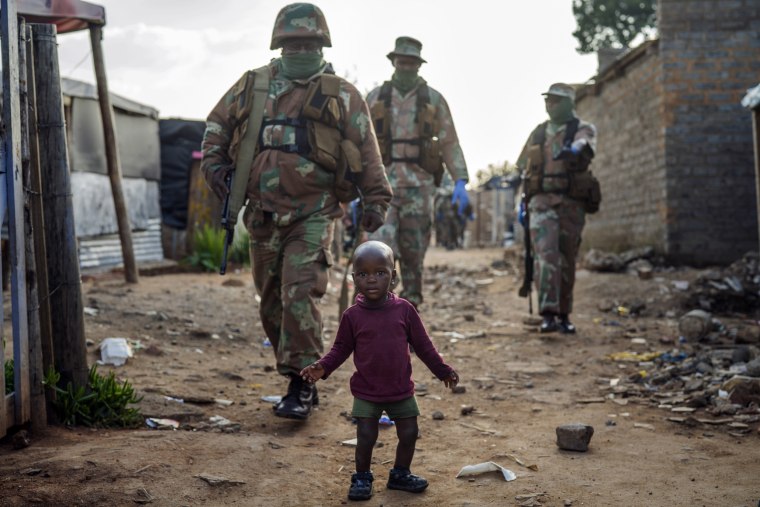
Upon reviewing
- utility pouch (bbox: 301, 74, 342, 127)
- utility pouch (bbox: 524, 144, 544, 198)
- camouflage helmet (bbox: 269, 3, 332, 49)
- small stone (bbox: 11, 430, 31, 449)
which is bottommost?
small stone (bbox: 11, 430, 31, 449)

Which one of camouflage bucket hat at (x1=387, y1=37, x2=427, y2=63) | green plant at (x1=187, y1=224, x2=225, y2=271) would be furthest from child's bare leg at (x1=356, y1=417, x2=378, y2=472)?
green plant at (x1=187, y1=224, x2=225, y2=271)

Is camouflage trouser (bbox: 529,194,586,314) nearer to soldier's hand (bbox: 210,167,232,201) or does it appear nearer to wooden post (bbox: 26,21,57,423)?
soldier's hand (bbox: 210,167,232,201)

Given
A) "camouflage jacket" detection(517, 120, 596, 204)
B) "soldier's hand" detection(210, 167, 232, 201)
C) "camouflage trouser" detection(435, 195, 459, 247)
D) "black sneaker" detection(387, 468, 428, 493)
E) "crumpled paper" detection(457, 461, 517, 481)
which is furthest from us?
"camouflage trouser" detection(435, 195, 459, 247)

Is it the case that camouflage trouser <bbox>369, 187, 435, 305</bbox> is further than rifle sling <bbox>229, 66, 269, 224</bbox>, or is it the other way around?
camouflage trouser <bbox>369, 187, 435, 305</bbox>

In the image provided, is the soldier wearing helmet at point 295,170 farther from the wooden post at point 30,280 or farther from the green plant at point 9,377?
the green plant at point 9,377

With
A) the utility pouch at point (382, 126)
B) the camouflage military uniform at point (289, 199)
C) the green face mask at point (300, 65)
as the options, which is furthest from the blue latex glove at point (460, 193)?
the green face mask at point (300, 65)

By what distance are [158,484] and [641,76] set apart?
32.1 ft

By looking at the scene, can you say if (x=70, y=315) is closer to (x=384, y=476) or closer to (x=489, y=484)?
(x=384, y=476)

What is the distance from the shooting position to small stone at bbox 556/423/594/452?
337 cm

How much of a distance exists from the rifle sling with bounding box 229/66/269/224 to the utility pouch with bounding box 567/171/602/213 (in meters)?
3.67

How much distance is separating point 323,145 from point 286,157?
0.69 feet

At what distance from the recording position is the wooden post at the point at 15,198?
9.92 feet

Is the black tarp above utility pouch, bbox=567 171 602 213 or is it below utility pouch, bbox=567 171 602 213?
above

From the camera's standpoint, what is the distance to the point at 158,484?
2.67 metres
